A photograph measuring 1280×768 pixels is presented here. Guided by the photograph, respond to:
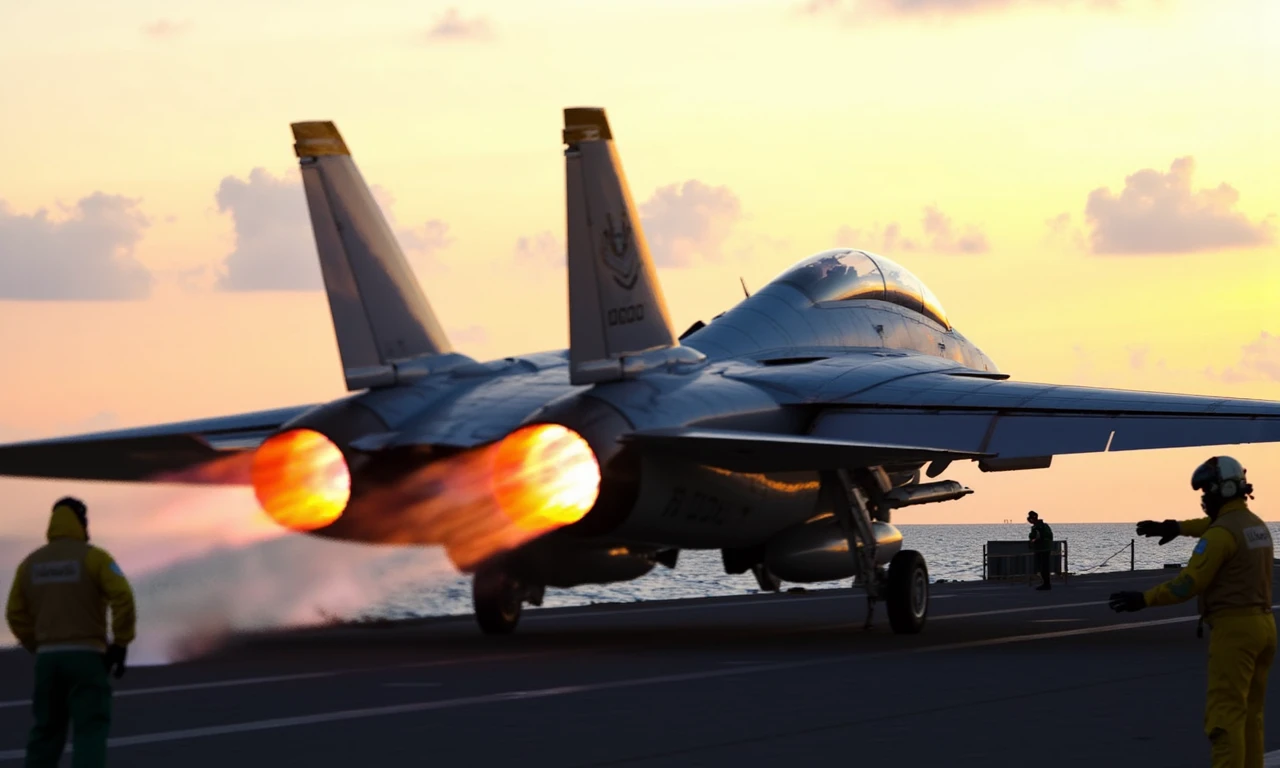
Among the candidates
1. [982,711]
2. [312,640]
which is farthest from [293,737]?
[312,640]

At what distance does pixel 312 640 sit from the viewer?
20.3m

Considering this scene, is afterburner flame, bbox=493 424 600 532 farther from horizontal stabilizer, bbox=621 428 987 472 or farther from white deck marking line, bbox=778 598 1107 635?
white deck marking line, bbox=778 598 1107 635

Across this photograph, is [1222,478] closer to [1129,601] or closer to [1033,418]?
[1129,601]

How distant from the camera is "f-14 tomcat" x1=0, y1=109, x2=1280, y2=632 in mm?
16484

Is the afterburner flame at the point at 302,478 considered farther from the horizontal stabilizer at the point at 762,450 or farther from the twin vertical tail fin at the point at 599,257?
the horizontal stabilizer at the point at 762,450

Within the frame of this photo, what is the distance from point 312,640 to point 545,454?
5.32m

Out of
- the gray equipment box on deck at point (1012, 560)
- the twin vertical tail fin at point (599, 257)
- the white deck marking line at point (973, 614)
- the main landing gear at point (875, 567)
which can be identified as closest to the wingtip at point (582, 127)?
the twin vertical tail fin at point (599, 257)

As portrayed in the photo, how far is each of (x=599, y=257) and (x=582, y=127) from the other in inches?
48.9

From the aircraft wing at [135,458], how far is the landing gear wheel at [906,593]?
6548 millimetres

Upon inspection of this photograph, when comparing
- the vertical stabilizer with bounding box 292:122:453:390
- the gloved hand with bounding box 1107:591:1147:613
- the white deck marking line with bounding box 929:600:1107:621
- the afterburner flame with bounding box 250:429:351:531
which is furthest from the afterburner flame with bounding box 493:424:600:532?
the white deck marking line with bounding box 929:600:1107:621

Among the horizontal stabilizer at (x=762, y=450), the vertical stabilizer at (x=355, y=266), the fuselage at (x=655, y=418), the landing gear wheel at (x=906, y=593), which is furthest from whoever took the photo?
the landing gear wheel at (x=906, y=593)

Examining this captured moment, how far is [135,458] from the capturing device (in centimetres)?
1878

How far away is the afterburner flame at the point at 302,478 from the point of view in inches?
674

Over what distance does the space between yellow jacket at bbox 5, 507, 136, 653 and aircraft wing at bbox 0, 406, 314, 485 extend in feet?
31.5
